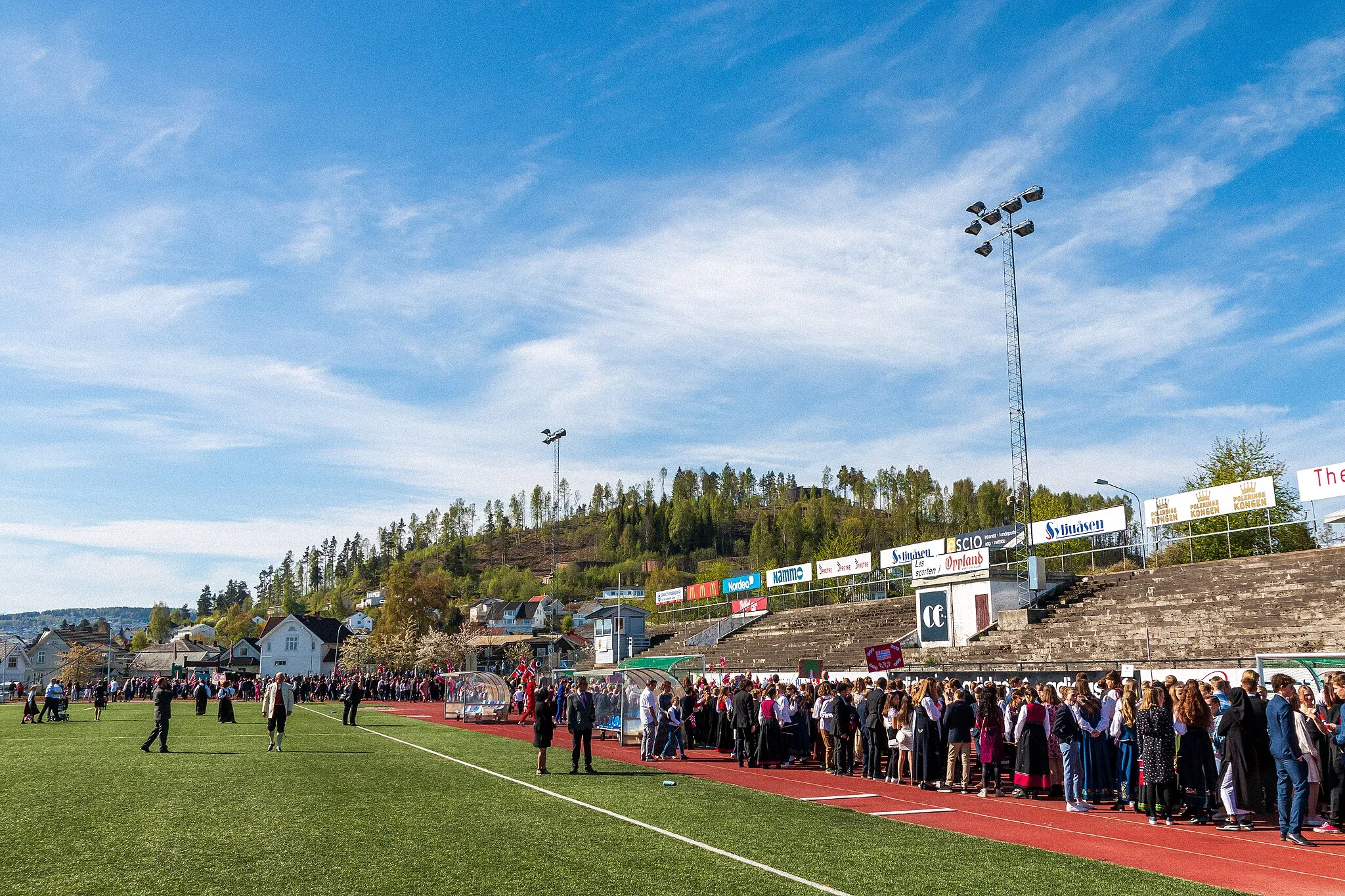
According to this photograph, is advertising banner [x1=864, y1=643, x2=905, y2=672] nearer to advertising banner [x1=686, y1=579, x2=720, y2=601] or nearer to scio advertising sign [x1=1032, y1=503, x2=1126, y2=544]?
scio advertising sign [x1=1032, y1=503, x2=1126, y2=544]

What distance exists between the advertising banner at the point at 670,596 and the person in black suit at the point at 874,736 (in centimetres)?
5266

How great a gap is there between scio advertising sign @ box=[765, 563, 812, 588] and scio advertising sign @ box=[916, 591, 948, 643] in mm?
18772

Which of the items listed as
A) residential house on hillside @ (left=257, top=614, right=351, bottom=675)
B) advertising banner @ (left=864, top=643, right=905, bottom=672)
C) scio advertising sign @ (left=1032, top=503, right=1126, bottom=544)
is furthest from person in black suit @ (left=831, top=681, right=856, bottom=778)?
residential house on hillside @ (left=257, top=614, right=351, bottom=675)

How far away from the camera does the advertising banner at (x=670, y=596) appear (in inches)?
2844

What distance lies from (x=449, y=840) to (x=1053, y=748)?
10.2m

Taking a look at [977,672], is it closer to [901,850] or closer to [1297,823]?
[1297,823]

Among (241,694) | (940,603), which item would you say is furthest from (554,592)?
(940,603)

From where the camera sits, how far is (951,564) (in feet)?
130

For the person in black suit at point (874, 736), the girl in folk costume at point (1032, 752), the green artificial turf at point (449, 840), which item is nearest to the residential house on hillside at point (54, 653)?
the green artificial turf at point (449, 840)

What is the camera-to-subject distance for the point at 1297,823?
448 inches

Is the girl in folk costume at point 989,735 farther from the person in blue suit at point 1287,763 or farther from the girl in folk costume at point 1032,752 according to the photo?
the person in blue suit at point 1287,763

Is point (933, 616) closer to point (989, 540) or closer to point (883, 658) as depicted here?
point (989, 540)

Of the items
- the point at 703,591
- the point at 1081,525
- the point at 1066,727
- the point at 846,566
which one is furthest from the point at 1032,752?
the point at 703,591

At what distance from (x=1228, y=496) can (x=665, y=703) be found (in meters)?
26.2
